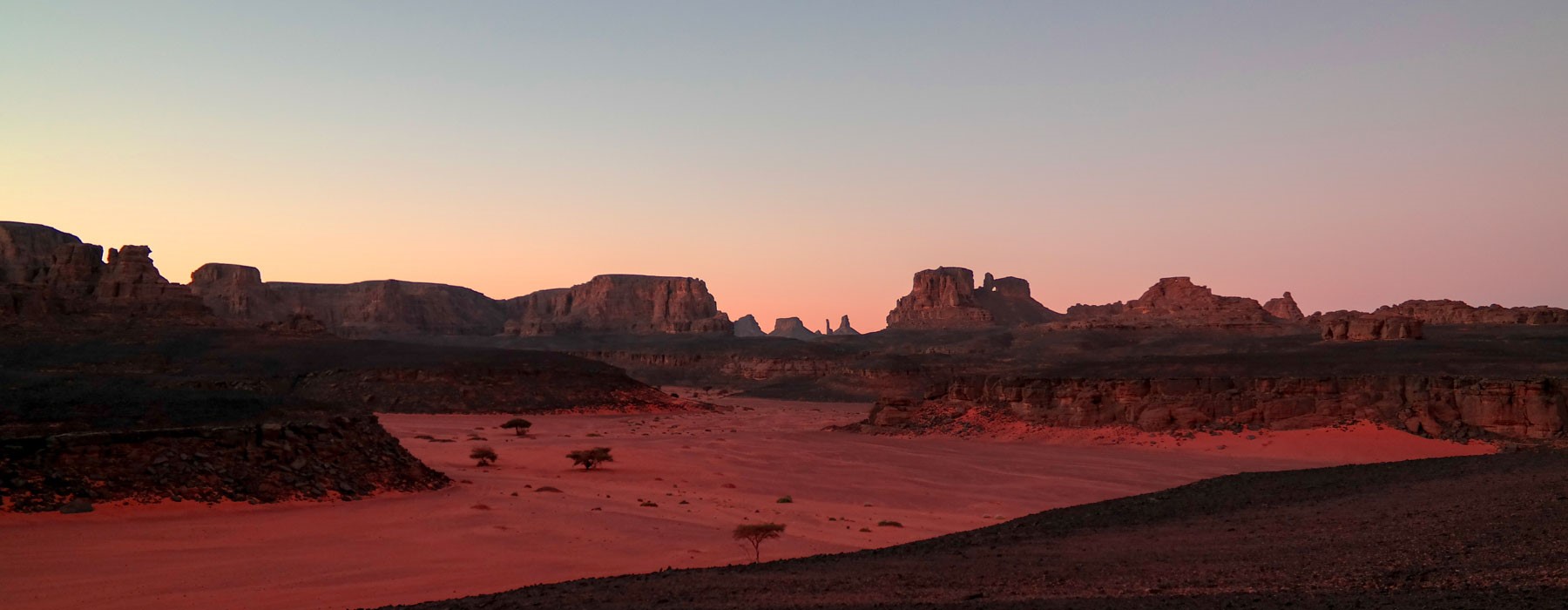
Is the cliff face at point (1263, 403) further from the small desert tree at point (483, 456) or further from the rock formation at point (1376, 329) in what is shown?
the rock formation at point (1376, 329)

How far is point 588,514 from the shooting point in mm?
18578

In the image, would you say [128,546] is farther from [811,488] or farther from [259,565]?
[811,488]

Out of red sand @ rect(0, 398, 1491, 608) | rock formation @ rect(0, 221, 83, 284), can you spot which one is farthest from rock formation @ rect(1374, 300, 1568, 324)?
rock formation @ rect(0, 221, 83, 284)

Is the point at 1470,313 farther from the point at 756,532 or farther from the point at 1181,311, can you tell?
the point at 756,532

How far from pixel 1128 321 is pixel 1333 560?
111m

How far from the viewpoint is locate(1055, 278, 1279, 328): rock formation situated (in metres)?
107

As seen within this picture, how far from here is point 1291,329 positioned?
303 ft

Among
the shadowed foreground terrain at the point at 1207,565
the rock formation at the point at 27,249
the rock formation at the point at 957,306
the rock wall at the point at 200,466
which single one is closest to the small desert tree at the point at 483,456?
the rock wall at the point at 200,466

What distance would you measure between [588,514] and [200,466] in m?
6.40

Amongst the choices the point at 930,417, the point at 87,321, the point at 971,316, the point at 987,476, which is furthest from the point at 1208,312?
the point at 87,321

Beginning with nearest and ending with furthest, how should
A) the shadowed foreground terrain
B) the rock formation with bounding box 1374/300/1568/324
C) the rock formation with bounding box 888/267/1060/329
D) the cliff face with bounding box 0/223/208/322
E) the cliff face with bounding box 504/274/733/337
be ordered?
1. the shadowed foreground terrain
2. the cliff face with bounding box 0/223/208/322
3. the rock formation with bounding box 1374/300/1568/324
4. the rock formation with bounding box 888/267/1060/329
5. the cliff face with bounding box 504/274/733/337

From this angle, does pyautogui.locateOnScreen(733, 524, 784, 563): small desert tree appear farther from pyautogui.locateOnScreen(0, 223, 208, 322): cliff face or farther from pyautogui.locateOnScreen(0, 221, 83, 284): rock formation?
pyautogui.locateOnScreen(0, 221, 83, 284): rock formation

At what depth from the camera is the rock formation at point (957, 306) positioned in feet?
515

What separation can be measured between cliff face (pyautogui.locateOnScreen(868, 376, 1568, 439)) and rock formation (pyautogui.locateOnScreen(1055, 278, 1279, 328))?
69.6 m
